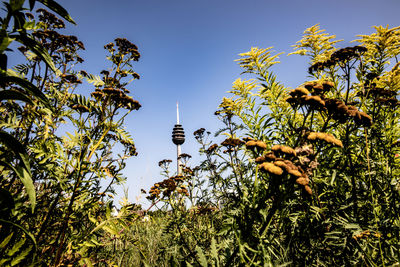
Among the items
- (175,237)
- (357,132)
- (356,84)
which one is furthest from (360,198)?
(175,237)

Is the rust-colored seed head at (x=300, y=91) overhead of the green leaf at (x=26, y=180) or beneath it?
overhead

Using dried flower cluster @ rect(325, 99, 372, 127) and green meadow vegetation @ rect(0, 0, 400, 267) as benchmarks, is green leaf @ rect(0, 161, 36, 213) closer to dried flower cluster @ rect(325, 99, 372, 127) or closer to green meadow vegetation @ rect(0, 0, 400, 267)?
green meadow vegetation @ rect(0, 0, 400, 267)

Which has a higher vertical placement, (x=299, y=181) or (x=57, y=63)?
(x=57, y=63)

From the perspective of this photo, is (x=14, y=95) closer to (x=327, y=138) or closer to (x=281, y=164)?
(x=281, y=164)

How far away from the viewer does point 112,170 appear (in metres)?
2.90

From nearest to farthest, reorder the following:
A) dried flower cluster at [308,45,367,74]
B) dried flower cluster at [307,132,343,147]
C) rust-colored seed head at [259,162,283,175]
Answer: rust-colored seed head at [259,162,283,175] < dried flower cluster at [307,132,343,147] < dried flower cluster at [308,45,367,74]

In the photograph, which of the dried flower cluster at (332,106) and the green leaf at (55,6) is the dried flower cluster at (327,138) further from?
the green leaf at (55,6)

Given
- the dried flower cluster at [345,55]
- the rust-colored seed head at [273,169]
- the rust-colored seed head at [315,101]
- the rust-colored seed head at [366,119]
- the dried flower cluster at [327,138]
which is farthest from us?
the dried flower cluster at [345,55]

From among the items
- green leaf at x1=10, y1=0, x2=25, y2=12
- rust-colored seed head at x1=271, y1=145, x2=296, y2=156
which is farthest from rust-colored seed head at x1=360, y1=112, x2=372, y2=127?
green leaf at x1=10, y1=0, x2=25, y2=12

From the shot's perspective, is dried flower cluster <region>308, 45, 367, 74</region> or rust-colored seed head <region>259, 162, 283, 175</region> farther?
dried flower cluster <region>308, 45, 367, 74</region>

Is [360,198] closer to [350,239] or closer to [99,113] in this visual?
[350,239]

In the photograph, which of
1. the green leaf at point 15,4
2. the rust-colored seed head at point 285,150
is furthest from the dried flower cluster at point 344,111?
the green leaf at point 15,4

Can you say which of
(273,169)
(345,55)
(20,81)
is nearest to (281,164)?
(273,169)

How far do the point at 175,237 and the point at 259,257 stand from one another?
8.98 feet
